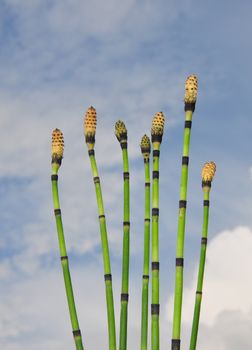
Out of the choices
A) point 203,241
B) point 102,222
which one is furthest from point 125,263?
point 203,241

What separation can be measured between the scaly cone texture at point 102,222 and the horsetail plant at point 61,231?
23cm

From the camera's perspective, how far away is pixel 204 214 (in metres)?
6.04

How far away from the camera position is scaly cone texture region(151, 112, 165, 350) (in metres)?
5.57

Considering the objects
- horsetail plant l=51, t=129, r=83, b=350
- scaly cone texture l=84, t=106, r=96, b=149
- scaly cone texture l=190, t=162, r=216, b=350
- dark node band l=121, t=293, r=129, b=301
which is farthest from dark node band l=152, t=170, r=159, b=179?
dark node band l=121, t=293, r=129, b=301

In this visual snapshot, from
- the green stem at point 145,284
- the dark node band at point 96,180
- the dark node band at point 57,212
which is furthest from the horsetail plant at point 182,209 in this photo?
the dark node band at point 57,212

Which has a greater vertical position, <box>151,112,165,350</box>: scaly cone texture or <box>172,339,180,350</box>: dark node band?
<box>151,112,165,350</box>: scaly cone texture

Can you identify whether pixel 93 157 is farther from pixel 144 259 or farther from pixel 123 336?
pixel 123 336

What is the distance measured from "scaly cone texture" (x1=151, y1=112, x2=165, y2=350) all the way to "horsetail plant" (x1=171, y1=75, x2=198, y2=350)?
142mm

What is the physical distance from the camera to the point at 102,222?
19.2 feet

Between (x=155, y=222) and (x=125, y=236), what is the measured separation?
28 centimetres

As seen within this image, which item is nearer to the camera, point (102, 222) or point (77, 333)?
point (77, 333)

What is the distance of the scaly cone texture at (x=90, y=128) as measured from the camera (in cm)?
609

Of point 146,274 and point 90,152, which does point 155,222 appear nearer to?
point 146,274

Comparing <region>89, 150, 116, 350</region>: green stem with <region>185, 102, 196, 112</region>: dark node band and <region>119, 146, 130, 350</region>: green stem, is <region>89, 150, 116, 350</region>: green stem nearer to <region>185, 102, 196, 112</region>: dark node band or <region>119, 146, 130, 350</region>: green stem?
<region>119, 146, 130, 350</region>: green stem
